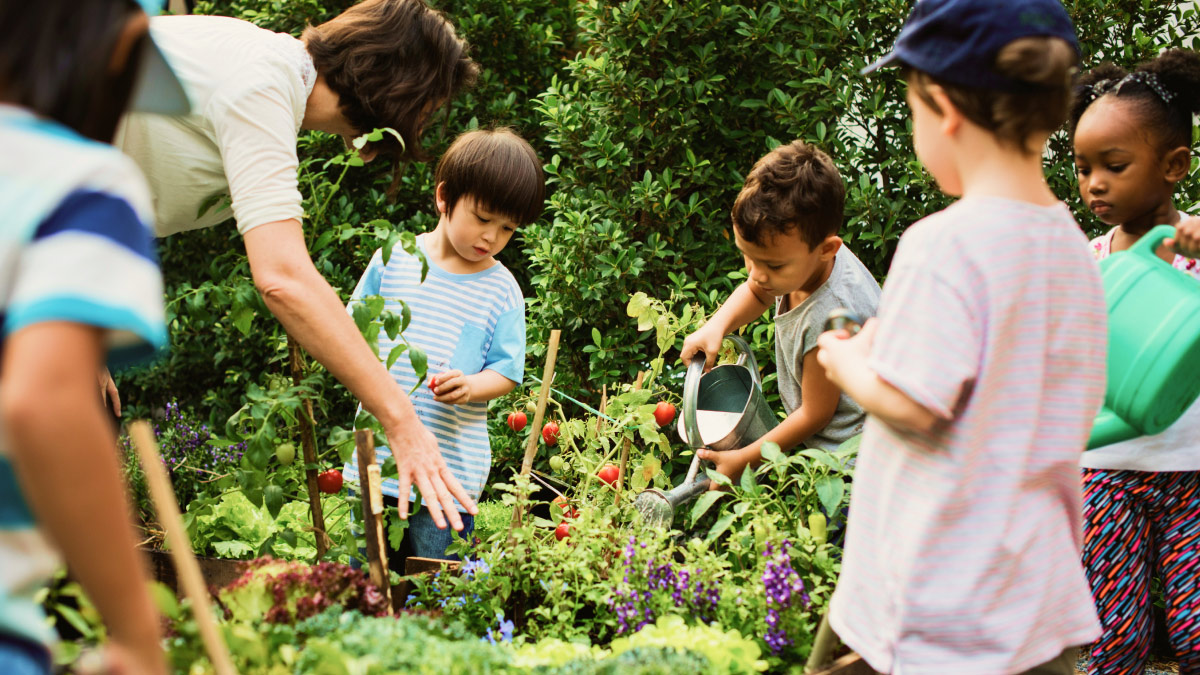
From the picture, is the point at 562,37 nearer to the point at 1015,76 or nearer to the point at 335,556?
the point at 335,556

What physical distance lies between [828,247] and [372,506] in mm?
1242

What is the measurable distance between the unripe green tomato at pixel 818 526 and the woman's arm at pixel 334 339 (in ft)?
2.32

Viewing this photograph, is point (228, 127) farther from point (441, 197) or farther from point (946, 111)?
point (946, 111)

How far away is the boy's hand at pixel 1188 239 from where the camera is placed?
166 centimetres

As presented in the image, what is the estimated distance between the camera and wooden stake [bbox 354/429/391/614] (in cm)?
165

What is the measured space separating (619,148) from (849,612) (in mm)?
2210

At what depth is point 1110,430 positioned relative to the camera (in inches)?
65.7

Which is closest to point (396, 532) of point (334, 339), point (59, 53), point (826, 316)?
point (334, 339)

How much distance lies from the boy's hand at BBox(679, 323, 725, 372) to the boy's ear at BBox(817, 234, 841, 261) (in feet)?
1.05

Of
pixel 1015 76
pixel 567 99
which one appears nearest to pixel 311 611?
pixel 1015 76

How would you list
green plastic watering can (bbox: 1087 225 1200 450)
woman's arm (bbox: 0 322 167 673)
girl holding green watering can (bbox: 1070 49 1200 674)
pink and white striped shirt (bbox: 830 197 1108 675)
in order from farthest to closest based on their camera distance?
girl holding green watering can (bbox: 1070 49 1200 674) → green plastic watering can (bbox: 1087 225 1200 450) → pink and white striped shirt (bbox: 830 197 1108 675) → woman's arm (bbox: 0 322 167 673)

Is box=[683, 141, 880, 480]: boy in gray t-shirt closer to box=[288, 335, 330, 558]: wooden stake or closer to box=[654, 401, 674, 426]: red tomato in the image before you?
box=[654, 401, 674, 426]: red tomato

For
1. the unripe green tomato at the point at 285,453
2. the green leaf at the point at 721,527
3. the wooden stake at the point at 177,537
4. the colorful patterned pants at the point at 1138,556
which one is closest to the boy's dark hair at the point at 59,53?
the wooden stake at the point at 177,537

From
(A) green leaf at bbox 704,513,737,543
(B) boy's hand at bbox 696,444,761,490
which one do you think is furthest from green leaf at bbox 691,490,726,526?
(B) boy's hand at bbox 696,444,761,490
